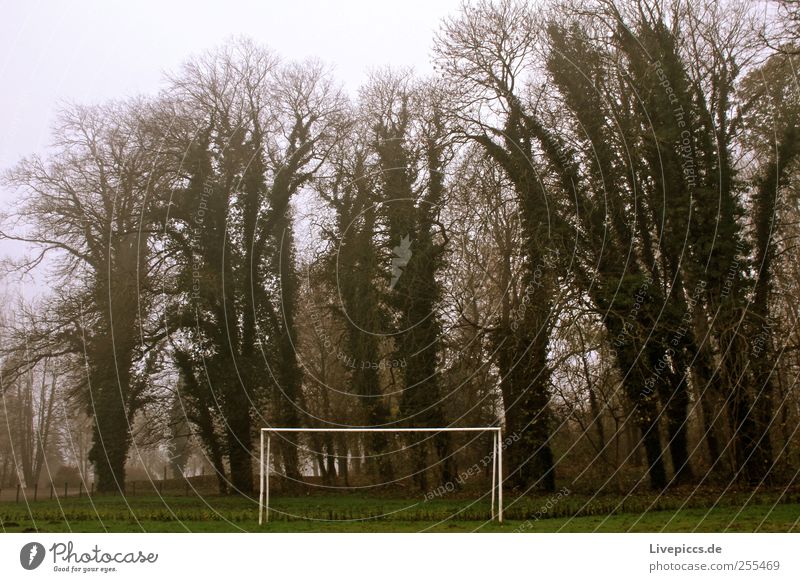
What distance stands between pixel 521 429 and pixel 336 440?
3956mm

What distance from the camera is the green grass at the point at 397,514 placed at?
1274cm

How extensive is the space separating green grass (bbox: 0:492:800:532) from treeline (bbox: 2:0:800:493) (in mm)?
1093

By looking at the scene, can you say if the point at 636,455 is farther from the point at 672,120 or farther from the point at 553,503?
the point at 672,120

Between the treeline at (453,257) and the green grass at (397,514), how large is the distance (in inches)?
43.0

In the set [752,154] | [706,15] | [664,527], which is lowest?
[664,527]

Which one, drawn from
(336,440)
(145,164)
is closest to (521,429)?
(336,440)

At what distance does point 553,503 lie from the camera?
49.3 feet
